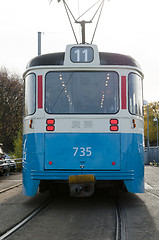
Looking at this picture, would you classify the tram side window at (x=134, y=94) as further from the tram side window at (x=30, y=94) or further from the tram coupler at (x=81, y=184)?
the tram side window at (x=30, y=94)

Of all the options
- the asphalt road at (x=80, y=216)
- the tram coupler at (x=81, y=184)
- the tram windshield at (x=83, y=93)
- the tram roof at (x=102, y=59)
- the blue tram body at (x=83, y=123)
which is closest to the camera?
the asphalt road at (x=80, y=216)

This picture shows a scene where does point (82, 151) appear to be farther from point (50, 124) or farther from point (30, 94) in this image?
point (30, 94)

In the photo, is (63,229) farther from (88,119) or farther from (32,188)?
(88,119)

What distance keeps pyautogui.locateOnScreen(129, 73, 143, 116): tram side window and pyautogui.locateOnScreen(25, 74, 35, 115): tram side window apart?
1997 mm

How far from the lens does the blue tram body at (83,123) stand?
27.0 feet

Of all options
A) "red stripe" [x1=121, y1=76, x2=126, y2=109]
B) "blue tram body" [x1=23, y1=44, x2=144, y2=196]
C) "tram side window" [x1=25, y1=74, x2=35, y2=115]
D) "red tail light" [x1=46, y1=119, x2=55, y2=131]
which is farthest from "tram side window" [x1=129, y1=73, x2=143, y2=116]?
"tram side window" [x1=25, y1=74, x2=35, y2=115]

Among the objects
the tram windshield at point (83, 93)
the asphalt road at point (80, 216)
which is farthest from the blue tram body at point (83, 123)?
the asphalt road at point (80, 216)

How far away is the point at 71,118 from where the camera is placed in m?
8.34

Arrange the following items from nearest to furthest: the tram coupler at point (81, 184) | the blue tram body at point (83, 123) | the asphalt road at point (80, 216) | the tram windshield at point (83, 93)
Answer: the asphalt road at point (80, 216) < the tram coupler at point (81, 184) < the blue tram body at point (83, 123) < the tram windshield at point (83, 93)

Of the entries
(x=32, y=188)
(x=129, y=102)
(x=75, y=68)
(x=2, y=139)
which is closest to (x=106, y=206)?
(x=32, y=188)

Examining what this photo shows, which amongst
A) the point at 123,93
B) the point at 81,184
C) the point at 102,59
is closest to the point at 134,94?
the point at 123,93

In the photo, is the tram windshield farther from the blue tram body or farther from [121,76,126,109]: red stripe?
[121,76,126,109]: red stripe

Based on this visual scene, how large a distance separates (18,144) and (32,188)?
1768cm

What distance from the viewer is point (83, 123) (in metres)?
8.33
